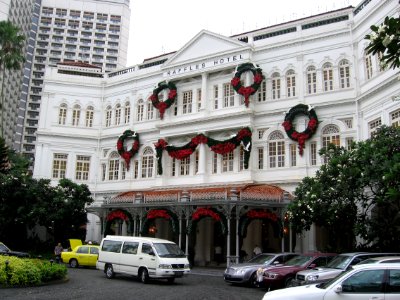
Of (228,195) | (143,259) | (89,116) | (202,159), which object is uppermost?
(89,116)

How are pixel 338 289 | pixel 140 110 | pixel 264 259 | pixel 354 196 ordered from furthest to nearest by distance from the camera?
1. pixel 140 110
2. pixel 354 196
3. pixel 264 259
4. pixel 338 289

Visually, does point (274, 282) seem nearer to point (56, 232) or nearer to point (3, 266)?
point (3, 266)

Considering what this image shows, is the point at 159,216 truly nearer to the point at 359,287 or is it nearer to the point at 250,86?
the point at 250,86

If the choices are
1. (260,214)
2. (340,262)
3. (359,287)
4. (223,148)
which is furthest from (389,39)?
(223,148)

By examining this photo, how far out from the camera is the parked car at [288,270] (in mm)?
16219

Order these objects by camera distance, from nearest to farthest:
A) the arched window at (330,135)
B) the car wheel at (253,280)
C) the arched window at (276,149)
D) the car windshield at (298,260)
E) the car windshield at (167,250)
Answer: the car windshield at (298,260) → the car wheel at (253,280) → the car windshield at (167,250) → the arched window at (330,135) → the arched window at (276,149)

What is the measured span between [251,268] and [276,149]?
1231 cm

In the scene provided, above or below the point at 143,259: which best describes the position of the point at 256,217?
above

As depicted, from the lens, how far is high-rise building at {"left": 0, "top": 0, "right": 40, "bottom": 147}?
237ft

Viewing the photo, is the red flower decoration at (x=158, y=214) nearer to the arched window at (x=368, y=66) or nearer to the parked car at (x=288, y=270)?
the parked car at (x=288, y=270)

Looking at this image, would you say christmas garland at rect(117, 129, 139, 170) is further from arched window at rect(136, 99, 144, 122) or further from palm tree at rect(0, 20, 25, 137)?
palm tree at rect(0, 20, 25, 137)

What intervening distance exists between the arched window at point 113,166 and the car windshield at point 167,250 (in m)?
18.2

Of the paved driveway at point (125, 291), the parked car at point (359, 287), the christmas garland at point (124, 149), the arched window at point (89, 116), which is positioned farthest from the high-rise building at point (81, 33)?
the parked car at point (359, 287)

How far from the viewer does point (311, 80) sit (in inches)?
1131
